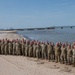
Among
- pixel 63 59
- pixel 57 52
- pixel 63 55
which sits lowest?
pixel 63 59

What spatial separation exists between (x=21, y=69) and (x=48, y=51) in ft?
14.2

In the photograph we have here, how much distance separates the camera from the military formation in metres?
18.2

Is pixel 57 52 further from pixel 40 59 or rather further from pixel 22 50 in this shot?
pixel 22 50

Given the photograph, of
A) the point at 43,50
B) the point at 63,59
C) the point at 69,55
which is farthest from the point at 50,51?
the point at 69,55

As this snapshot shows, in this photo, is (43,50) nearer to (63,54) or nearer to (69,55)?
(63,54)

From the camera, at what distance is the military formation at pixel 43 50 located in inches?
716

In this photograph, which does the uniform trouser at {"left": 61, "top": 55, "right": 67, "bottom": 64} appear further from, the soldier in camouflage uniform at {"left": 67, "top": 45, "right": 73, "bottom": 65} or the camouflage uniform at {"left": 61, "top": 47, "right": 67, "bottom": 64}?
the soldier in camouflage uniform at {"left": 67, "top": 45, "right": 73, "bottom": 65}

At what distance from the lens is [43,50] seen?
20.2m

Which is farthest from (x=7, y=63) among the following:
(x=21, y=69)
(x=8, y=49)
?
(x=8, y=49)

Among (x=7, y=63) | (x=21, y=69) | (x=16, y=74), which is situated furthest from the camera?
(x=7, y=63)

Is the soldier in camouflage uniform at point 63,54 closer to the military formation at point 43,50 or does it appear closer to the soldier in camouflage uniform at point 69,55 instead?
the military formation at point 43,50

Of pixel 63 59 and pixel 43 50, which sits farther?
pixel 43 50

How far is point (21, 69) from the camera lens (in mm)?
16000

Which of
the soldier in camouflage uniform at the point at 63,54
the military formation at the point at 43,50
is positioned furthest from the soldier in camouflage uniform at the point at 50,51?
the soldier in camouflage uniform at the point at 63,54
